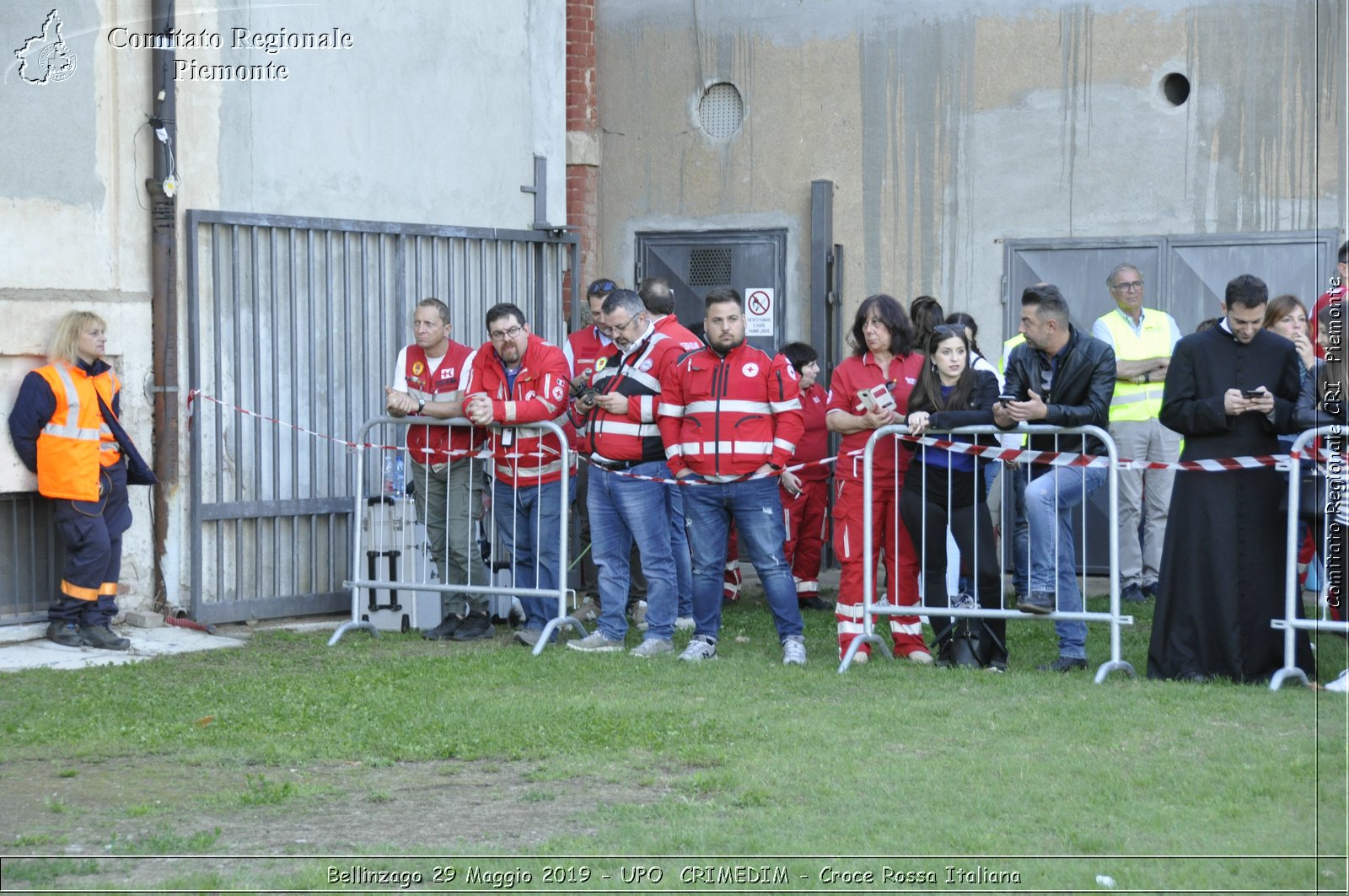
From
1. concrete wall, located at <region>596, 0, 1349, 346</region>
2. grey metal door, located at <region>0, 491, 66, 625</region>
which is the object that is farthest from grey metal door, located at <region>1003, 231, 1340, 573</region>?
grey metal door, located at <region>0, 491, 66, 625</region>

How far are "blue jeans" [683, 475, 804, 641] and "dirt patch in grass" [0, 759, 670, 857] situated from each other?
2.74 metres

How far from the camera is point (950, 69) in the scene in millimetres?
13383

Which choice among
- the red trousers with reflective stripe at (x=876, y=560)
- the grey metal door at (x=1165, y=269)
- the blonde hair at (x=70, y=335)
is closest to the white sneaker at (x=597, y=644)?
the red trousers with reflective stripe at (x=876, y=560)

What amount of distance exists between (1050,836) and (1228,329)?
3774 mm

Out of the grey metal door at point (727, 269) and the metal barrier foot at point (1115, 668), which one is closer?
the metal barrier foot at point (1115, 668)

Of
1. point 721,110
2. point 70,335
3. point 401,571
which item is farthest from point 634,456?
point 721,110

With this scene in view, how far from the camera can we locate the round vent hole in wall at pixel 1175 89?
502 inches

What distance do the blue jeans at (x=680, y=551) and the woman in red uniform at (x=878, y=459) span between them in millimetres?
1049

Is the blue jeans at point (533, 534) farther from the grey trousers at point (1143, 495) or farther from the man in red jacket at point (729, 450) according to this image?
the grey trousers at point (1143, 495)

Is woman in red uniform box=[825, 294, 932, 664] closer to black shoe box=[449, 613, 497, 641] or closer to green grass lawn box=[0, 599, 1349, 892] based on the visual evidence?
green grass lawn box=[0, 599, 1349, 892]

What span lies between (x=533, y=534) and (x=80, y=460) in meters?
2.71

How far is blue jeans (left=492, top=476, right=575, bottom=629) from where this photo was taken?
10.6 metres

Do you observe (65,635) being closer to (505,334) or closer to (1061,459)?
(505,334)

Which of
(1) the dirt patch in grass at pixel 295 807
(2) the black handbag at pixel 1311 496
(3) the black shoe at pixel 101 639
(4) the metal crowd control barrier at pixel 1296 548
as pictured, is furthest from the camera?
(3) the black shoe at pixel 101 639
